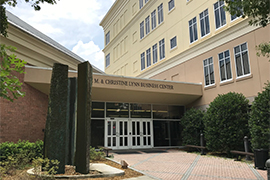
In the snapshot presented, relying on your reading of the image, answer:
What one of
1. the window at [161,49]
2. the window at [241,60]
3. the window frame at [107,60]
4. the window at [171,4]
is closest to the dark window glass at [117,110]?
the window at [161,49]

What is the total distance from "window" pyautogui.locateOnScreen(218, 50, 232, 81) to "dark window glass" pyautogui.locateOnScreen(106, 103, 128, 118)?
27.1 feet

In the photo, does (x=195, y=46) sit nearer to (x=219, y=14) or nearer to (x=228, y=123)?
(x=219, y=14)

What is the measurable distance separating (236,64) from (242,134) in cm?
535

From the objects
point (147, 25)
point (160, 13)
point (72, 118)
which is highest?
point (160, 13)

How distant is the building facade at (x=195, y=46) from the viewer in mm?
15656

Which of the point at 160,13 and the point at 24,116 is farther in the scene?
the point at 160,13

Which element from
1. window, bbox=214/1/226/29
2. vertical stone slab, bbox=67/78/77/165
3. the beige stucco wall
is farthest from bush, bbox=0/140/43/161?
window, bbox=214/1/226/29

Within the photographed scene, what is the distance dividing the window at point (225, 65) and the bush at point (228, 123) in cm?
277

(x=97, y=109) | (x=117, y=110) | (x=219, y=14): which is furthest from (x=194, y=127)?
(x=219, y=14)

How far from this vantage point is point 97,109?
62.7ft

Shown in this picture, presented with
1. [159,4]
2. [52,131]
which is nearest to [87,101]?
[52,131]

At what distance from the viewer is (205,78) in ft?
62.8

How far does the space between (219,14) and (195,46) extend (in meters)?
3.16

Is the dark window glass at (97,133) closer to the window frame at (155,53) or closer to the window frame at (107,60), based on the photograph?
the window frame at (155,53)
